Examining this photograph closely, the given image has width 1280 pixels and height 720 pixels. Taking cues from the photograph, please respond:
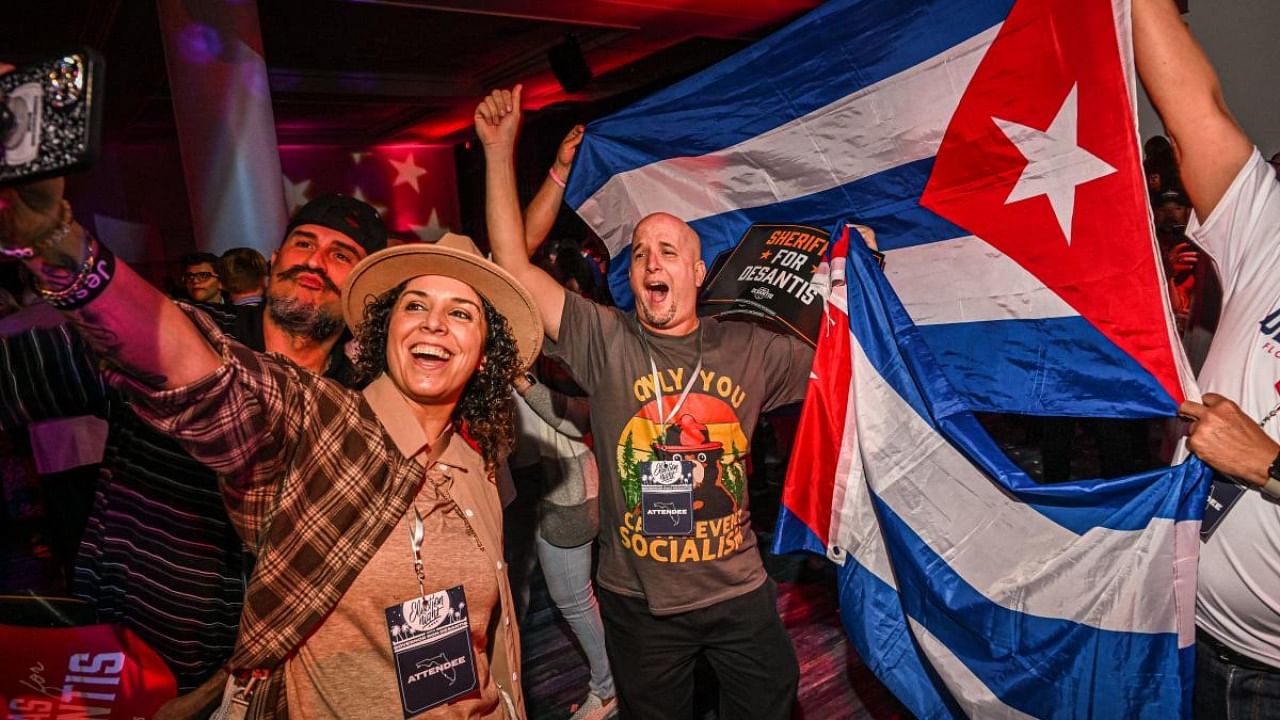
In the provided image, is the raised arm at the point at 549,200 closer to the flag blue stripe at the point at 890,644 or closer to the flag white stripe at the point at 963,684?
the flag blue stripe at the point at 890,644

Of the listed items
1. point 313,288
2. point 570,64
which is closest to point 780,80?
point 313,288

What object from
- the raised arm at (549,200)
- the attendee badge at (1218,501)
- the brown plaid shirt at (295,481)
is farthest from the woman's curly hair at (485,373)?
the attendee badge at (1218,501)

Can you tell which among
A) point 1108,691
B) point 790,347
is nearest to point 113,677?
point 790,347

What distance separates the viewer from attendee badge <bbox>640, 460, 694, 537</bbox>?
213 centimetres

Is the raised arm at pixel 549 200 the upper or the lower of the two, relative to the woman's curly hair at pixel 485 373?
upper

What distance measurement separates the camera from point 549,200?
275cm

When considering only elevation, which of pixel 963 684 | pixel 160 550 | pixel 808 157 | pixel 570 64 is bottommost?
pixel 963 684

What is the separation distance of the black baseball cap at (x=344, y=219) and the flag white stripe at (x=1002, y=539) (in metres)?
1.71

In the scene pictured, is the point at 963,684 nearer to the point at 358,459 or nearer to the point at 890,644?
the point at 890,644

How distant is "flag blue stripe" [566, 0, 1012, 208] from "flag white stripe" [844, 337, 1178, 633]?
97cm

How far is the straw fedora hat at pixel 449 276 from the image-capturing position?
1.72 meters

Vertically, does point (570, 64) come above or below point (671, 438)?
above

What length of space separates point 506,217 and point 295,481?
1120 millimetres

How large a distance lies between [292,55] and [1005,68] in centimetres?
1037
